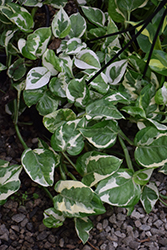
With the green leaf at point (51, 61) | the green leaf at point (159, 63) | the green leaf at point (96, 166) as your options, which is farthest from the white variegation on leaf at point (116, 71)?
the green leaf at point (96, 166)

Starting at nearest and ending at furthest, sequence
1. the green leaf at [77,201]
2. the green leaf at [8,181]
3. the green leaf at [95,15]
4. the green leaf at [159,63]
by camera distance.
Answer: the green leaf at [77,201]
the green leaf at [8,181]
the green leaf at [159,63]
the green leaf at [95,15]

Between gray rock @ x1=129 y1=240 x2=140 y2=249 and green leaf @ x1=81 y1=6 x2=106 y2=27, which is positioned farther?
green leaf @ x1=81 y1=6 x2=106 y2=27

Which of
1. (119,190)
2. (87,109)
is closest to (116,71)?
(87,109)

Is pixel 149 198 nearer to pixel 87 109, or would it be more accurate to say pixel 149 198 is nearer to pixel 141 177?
pixel 141 177

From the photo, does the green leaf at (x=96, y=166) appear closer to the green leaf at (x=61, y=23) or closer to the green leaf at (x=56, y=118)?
the green leaf at (x=56, y=118)

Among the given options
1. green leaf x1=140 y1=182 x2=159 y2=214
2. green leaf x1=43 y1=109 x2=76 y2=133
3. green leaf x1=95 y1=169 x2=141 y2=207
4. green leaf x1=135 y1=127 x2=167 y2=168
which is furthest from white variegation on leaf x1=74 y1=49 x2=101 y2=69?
green leaf x1=140 y1=182 x2=159 y2=214

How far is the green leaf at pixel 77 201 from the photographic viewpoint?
861mm

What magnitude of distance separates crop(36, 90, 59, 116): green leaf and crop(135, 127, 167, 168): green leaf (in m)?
0.39

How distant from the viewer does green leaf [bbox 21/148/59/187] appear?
0.94m

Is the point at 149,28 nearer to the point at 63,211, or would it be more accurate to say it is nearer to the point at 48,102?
the point at 48,102

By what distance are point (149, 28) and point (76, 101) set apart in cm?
50

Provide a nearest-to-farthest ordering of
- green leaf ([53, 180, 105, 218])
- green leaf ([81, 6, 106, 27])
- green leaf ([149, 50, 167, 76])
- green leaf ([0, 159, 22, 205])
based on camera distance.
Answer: green leaf ([53, 180, 105, 218]), green leaf ([0, 159, 22, 205]), green leaf ([149, 50, 167, 76]), green leaf ([81, 6, 106, 27])

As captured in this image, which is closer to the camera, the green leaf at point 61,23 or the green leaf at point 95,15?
the green leaf at point 61,23

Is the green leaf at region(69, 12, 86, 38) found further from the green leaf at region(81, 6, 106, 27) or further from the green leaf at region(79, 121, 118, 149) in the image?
the green leaf at region(79, 121, 118, 149)
